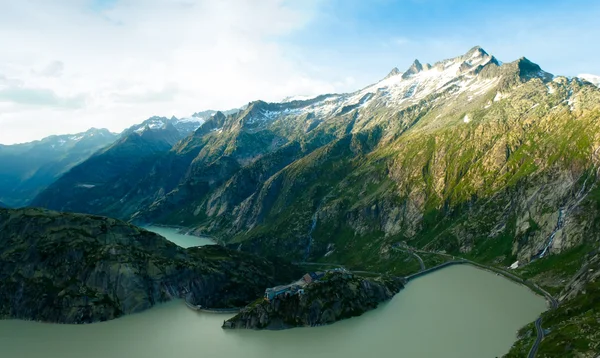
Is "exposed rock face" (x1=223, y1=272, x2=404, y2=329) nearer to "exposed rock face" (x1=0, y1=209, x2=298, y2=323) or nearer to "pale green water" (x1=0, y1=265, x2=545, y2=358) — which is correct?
"pale green water" (x1=0, y1=265, x2=545, y2=358)

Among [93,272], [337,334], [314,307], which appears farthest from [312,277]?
[93,272]

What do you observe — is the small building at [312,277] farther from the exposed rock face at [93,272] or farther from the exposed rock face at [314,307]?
the exposed rock face at [93,272]

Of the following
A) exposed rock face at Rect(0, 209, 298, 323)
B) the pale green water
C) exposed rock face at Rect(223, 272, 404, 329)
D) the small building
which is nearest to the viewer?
the pale green water

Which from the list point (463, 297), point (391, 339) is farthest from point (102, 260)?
point (463, 297)

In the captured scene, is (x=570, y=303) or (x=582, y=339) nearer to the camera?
(x=582, y=339)

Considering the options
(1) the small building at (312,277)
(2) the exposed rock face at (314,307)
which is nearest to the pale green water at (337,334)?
(2) the exposed rock face at (314,307)

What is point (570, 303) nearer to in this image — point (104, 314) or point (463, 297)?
point (463, 297)

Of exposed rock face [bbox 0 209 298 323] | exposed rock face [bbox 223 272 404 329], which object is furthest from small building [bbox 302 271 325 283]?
exposed rock face [bbox 0 209 298 323]
